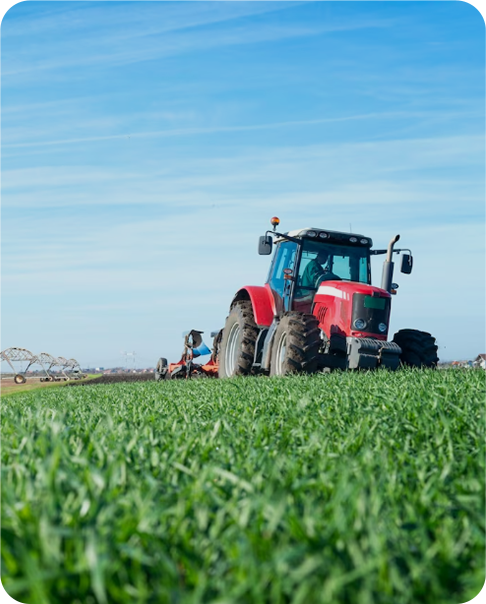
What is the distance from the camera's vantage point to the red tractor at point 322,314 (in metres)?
11.2

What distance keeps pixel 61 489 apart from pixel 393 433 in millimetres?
2240

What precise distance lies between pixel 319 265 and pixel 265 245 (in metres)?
1.01

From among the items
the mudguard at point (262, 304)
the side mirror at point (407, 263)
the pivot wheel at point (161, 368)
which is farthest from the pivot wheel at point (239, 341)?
the pivot wheel at point (161, 368)

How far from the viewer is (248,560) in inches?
58.7

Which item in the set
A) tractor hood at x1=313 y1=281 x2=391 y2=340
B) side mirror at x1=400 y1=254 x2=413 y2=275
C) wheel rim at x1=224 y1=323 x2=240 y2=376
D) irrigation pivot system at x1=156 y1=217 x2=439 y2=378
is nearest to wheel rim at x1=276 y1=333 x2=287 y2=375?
irrigation pivot system at x1=156 y1=217 x2=439 y2=378

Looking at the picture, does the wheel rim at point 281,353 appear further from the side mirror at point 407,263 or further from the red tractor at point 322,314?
the side mirror at point 407,263

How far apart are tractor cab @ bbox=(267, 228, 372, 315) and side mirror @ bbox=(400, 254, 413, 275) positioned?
0.66 metres

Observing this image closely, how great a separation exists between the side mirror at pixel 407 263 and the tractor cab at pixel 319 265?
2.18ft

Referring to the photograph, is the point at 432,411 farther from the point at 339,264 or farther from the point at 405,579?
the point at 339,264

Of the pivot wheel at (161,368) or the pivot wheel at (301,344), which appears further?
the pivot wheel at (161,368)

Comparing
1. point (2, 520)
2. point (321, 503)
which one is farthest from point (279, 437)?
point (2, 520)

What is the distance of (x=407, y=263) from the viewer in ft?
39.6

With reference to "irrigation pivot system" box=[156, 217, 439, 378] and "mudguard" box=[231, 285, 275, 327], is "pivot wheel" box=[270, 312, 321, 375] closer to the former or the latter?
"irrigation pivot system" box=[156, 217, 439, 378]

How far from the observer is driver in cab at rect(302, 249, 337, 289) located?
12406mm
